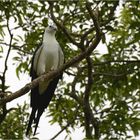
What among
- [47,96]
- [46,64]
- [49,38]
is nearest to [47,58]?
[46,64]

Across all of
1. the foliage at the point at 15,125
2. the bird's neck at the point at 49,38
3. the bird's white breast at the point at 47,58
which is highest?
the bird's neck at the point at 49,38

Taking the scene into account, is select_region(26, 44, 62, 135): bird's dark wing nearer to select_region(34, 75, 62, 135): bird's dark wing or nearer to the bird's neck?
select_region(34, 75, 62, 135): bird's dark wing

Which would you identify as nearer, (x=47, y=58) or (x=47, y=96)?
(x=47, y=96)

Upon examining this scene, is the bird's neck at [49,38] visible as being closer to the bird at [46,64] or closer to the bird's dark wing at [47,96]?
the bird at [46,64]

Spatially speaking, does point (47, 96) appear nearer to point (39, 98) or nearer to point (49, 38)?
point (39, 98)

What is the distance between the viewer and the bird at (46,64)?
4340 millimetres

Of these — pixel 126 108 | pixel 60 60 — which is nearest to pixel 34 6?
pixel 60 60

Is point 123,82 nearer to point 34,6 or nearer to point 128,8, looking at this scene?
point 128,8

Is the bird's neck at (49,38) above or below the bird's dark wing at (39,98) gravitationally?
above

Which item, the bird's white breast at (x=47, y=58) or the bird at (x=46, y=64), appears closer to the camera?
the bird at (x=46, y=64)

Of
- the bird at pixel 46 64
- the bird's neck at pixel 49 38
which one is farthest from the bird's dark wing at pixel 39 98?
the bird's neck at pixel 49 38

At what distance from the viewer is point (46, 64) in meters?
4.71

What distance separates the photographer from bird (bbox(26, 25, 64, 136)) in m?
4.34

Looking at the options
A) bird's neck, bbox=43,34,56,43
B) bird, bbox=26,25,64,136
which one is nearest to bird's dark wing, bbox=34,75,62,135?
bird, bbox=26,25,64,136
